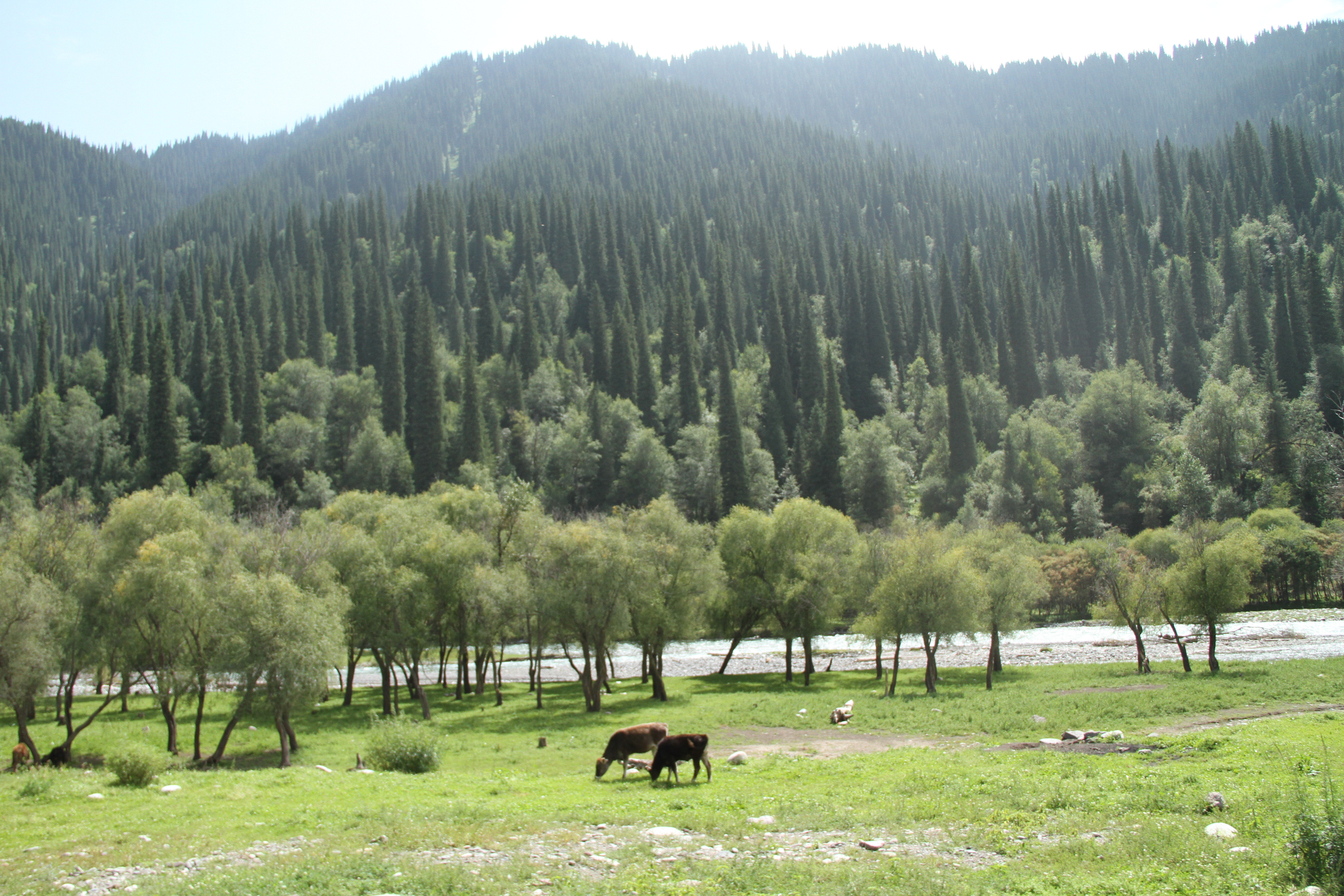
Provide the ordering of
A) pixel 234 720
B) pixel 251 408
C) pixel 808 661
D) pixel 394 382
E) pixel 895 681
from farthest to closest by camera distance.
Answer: pixel 394 382
pixel 251 408
pixel 808 661
pixel 895 681
pixel 234 720

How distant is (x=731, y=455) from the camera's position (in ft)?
354

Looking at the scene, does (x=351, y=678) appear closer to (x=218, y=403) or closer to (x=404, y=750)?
(x=404, y=750)

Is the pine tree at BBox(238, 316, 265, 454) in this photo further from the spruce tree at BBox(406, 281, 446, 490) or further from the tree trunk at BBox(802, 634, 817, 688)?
the tree trunk at BBox(802, 634, 817, 688)

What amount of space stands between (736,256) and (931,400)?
70681 mm

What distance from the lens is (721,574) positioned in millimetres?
55000

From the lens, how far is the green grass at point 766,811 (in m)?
12.9

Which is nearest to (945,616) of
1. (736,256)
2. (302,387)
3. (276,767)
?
(276,767)

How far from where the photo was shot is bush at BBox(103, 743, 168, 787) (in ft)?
74.9

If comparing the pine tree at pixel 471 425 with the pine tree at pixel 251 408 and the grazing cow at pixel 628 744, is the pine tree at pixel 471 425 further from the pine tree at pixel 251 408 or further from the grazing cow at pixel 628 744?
the grazing cow at pixel 628 744

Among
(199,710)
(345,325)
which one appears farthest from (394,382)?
(199,710)

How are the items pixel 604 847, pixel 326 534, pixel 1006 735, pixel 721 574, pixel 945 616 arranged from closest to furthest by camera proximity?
pixel 604 847
pixel 1006 735
pixel 945 616
pixel 326 534
pixel 721 574

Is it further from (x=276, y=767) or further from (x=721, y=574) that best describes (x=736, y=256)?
(x=276, y=767)

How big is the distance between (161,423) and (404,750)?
96.5m

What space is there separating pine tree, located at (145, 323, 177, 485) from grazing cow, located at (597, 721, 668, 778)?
95.2 meters
